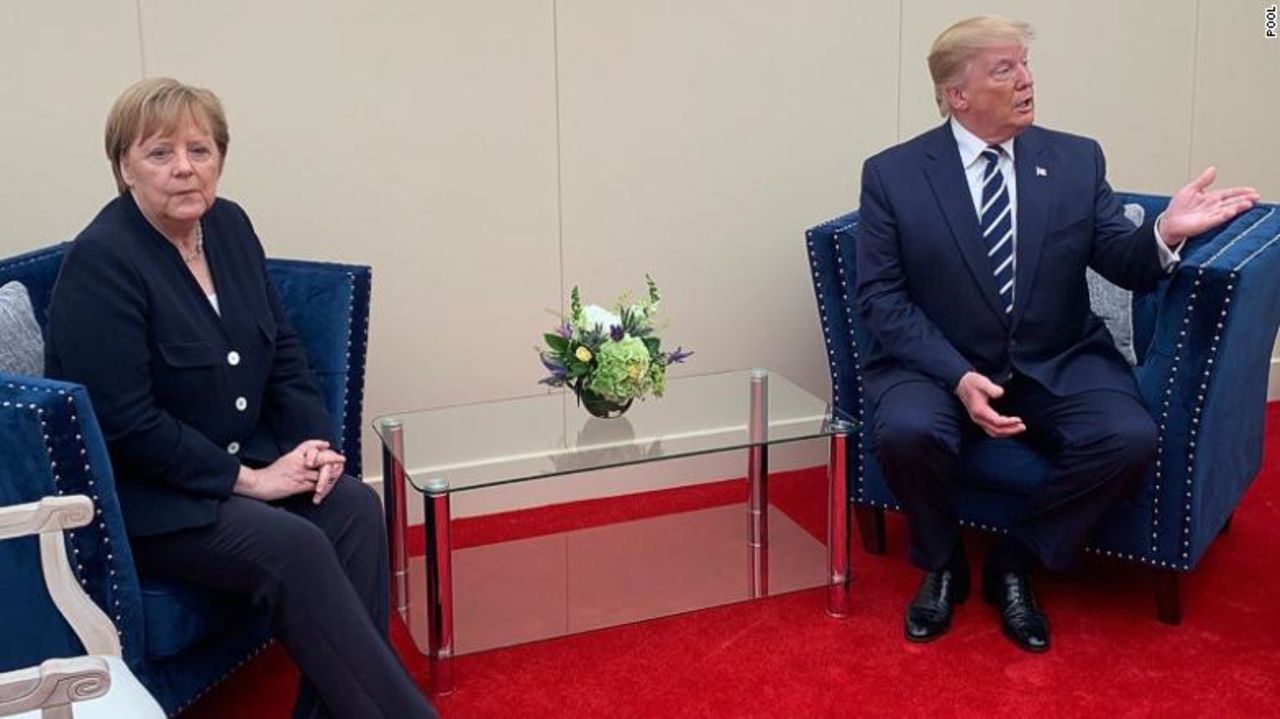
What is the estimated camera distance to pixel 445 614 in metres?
2.99

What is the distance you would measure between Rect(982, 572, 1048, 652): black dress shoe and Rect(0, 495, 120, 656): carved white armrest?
1960mm

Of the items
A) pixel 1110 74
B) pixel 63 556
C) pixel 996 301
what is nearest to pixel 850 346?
pixel 996 301

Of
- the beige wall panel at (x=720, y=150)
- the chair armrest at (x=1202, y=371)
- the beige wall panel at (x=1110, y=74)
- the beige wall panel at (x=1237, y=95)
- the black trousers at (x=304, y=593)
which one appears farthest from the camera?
the beige wall panel at (x=1237, y=95)

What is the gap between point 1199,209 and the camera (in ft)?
10.4

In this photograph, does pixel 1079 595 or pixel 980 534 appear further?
pixel 980 534

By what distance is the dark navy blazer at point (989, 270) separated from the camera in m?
3.31

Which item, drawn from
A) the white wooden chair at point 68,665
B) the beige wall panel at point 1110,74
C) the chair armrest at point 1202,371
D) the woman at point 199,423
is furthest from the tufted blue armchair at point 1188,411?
the white wooden chair at point 68,665

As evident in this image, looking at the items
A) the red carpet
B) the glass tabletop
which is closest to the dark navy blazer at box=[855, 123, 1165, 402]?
the glass tabletop

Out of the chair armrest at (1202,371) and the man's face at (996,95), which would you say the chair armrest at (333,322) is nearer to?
the man's face at (996,95)

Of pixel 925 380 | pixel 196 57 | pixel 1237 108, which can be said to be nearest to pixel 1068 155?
pixel 925 380

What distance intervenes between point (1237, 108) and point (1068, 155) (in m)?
1.73

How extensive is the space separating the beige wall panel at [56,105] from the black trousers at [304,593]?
1199 mm

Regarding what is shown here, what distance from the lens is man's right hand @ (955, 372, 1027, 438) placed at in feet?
10.4

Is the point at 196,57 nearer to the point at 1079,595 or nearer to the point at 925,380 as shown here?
the point at 925,380
